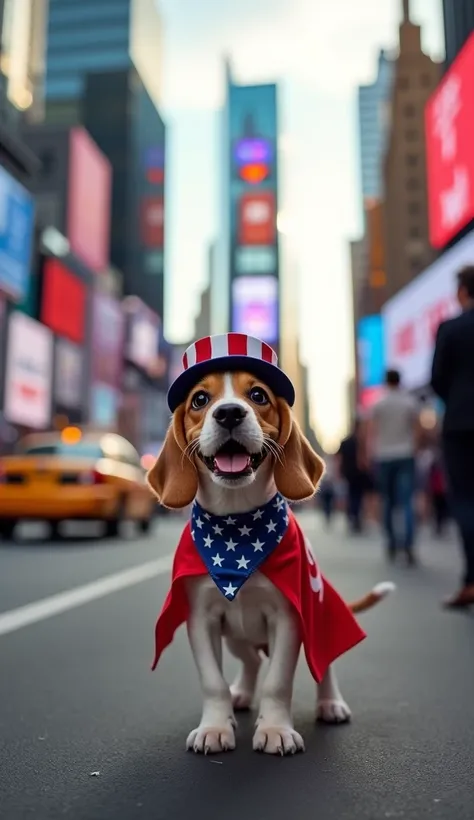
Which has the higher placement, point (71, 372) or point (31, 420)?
point (71, 372)

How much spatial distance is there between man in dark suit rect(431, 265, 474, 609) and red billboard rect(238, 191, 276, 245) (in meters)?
68.4

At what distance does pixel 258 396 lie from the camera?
2.22 m

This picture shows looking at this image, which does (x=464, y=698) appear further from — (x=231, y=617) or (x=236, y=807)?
(x=236, y=807)

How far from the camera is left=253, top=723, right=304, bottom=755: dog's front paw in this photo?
2061 millimetres

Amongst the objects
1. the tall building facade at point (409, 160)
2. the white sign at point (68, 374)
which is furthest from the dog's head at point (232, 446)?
the tall building facade at point (409, 160)

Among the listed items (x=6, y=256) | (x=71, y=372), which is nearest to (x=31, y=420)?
(x=71, y=372)

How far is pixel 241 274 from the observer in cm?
7088

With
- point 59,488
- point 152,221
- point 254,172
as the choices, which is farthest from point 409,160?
point 59,488

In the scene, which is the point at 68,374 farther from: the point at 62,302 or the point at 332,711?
the point at 332,711

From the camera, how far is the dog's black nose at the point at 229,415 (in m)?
2.07

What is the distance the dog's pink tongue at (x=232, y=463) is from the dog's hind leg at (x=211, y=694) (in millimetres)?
431

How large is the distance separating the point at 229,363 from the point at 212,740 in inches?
39.2

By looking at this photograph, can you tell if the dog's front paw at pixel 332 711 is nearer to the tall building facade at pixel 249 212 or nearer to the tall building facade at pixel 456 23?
the tall building facade at pixel 456 23

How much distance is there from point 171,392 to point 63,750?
1007 millimetres
